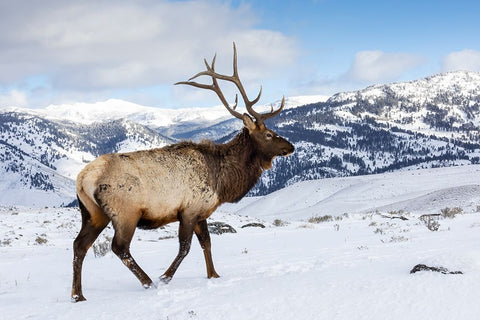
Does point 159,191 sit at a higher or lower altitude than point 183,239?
higher

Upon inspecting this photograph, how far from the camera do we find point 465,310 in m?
2.93

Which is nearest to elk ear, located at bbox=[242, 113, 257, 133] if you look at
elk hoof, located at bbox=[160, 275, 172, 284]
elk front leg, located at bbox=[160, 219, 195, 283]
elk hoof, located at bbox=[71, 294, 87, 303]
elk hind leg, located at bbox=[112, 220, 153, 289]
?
elk front leg, located at bbox=[160, 219, 195, 283]

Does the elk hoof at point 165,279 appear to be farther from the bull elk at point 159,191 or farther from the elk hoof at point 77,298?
the elk hoof at point 77,298

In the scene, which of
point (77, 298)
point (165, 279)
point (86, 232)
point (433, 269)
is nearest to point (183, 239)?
point (165, 279)

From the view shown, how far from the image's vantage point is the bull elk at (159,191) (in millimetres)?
5086

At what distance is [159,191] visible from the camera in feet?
17.6

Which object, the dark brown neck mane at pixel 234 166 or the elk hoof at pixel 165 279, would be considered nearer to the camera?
the elk hoof at pixel 165 279

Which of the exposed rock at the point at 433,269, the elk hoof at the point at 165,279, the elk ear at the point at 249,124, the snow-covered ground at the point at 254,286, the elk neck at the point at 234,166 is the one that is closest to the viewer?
the snow-covered ground at the point at 254,286

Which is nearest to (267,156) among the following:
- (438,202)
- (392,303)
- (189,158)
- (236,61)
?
(189,158)

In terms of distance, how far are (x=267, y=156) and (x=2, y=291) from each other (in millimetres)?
4093

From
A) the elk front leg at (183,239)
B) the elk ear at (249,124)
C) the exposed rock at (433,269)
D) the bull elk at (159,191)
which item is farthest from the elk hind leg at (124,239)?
the exposed rock at (433,269)

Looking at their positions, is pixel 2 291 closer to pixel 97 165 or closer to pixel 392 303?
pixel 97 165

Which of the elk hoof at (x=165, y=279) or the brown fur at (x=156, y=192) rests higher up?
the brown fur at (x=156, y=192)

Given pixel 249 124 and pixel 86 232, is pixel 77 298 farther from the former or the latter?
pixel 249 124
